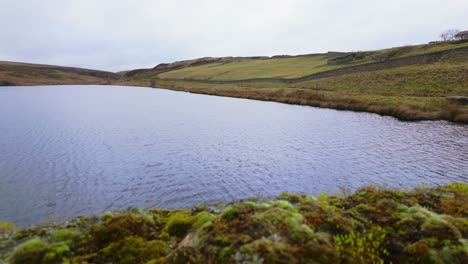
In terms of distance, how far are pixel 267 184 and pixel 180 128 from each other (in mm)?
23668

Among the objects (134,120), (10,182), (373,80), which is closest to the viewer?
(10,182)

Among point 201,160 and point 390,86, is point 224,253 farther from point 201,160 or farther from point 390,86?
point 390,86

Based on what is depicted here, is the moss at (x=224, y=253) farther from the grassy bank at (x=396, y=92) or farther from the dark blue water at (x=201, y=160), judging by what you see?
the grassy bank at (x=396, y=92)

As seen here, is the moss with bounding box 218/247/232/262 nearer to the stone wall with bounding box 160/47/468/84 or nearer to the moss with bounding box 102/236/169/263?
the moss with bounding box 102/236/169/263

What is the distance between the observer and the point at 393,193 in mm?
12281

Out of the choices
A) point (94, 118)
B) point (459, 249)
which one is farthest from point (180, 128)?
point (459, 249)

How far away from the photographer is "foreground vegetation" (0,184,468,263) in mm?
7637

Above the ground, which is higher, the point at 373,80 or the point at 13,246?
the point at 373,80

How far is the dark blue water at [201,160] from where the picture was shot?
19.3 meters

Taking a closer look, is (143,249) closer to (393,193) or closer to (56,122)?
(393,193)

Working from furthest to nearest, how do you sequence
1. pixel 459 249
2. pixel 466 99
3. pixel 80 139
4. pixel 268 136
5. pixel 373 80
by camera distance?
pixel 373 80 < pixel 466 99 < pixel 268 136 < pixel 80 139 < pixel 459 249

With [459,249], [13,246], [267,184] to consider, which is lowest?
[267,184]

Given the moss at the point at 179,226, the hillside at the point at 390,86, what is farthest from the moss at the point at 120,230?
the hillside at the point at 390,86

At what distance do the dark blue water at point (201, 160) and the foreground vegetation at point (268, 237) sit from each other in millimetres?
7704
